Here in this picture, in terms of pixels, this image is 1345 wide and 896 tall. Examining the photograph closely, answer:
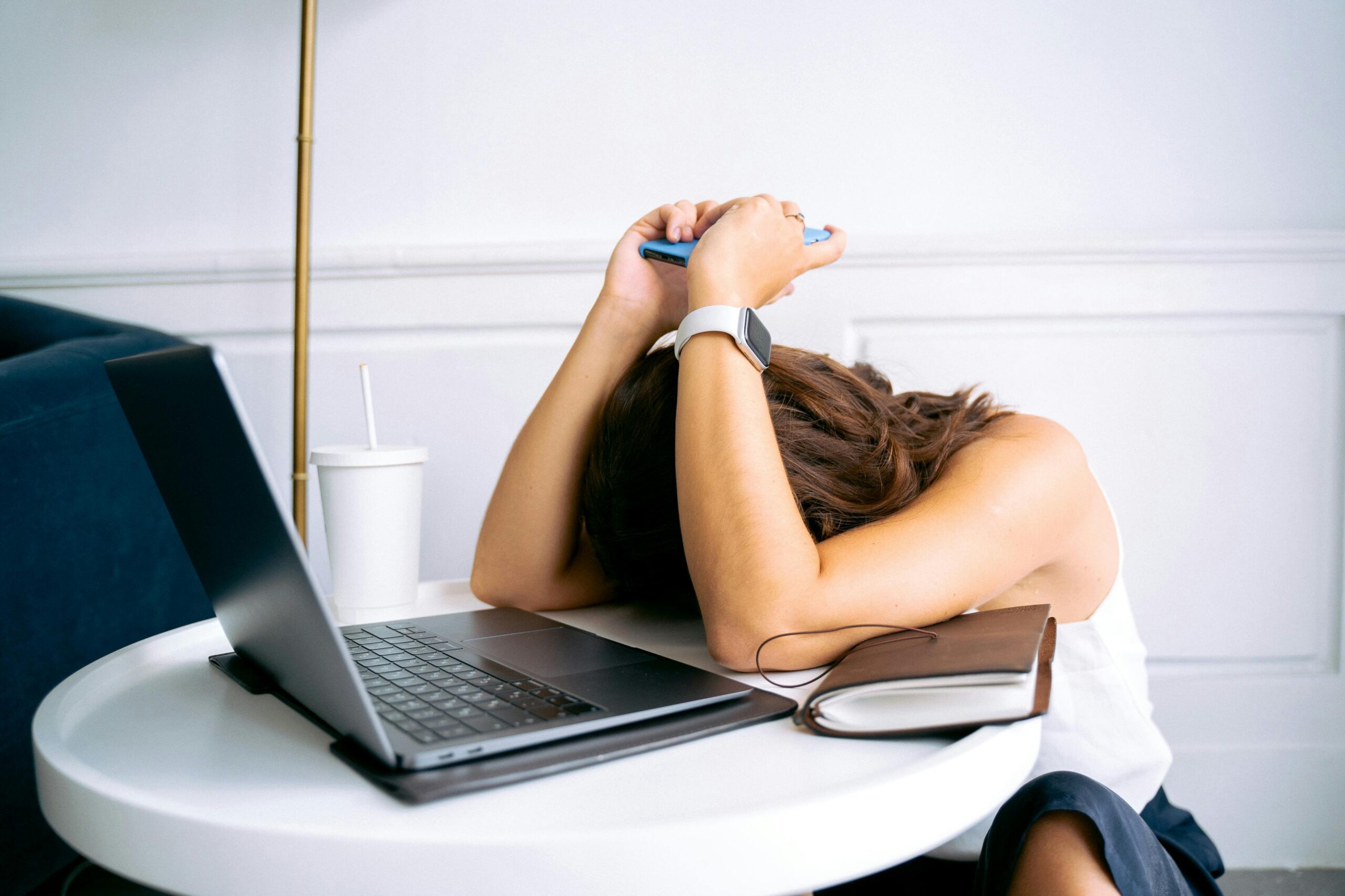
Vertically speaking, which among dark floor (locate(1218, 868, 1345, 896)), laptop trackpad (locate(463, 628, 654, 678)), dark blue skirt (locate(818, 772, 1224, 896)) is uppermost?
laptop trackpad (locate(463, 628, 654, 678))

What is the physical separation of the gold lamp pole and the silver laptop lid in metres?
0.69

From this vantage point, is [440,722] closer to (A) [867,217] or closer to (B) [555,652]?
(B) [555,652]

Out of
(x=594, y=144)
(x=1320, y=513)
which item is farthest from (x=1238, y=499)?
(x=594, y=144)

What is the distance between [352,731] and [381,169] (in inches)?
45.2

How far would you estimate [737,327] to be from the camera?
0.76 meters

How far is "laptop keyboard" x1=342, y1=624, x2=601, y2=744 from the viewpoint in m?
0.48

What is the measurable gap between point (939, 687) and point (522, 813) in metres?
0.25

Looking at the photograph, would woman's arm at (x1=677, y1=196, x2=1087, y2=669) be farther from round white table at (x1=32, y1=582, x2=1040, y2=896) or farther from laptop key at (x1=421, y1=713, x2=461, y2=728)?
laptop key at (x1=421, y1=713, x2=461, y2=728)

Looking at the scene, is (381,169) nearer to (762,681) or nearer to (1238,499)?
(762,681)

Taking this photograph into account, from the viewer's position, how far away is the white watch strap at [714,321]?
0.76 metres

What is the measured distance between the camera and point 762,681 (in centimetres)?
63

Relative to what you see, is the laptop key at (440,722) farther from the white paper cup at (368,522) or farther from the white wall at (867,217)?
the white wall at (867,217)

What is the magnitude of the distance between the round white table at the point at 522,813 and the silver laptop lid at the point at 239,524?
4 cm

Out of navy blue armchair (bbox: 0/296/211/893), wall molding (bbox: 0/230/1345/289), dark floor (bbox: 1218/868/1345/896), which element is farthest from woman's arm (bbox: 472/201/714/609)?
dark floor (bbox: 1218/868/1345/896)
